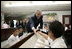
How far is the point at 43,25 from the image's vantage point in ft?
2.77

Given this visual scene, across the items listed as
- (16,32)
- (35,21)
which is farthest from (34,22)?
(16,32)

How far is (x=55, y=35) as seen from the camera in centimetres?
91

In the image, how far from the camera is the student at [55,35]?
0.85 meters

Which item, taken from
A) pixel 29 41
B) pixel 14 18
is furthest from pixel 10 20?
pixel 29 41

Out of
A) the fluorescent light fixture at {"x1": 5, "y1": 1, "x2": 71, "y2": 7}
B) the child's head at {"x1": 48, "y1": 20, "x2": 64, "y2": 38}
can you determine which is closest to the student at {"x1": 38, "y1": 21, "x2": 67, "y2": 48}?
the child's head at {"x1": 48, "y1": 20, "x2": 64, "y2": 38}

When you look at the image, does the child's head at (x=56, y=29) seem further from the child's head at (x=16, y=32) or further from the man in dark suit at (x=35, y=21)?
the child's head at (x=16, y=32)

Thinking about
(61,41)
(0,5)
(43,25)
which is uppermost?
(0,5)

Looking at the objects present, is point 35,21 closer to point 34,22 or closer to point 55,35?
point 34,22

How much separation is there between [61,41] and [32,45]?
17cm

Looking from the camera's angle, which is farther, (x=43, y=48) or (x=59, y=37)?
(x=59, y=37)

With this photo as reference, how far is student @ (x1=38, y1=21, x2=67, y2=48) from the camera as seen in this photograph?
854 mm

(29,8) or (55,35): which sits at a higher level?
(29,8)

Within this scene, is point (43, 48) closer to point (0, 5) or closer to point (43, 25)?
point (43, 25)

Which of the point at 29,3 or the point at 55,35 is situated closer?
the point at 29,3
